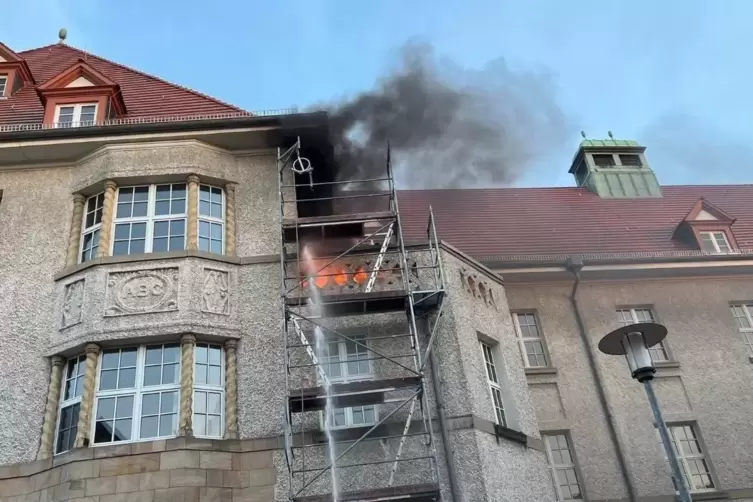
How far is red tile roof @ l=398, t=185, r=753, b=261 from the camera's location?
64.4 ft

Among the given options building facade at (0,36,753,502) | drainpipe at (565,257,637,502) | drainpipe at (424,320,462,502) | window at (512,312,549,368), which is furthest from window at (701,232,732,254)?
drainpipe at (424,320,462,502)

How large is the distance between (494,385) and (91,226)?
8.11 meters

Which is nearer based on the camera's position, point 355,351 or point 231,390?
point 231,390

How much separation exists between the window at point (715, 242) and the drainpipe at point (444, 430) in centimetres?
1117

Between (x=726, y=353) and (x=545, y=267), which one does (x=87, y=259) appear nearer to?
(x=545, y=267)

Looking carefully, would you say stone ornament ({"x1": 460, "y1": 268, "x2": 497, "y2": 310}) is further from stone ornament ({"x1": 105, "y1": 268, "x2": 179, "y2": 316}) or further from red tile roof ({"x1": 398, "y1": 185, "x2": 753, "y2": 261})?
stone ornament ({"x1": 105, "y1": 268, "x2": 179, "y2": 316})

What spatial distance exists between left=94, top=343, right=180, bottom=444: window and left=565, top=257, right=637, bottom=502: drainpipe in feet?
31.4

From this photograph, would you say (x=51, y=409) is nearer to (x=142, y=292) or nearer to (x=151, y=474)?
(x=151, y=474)

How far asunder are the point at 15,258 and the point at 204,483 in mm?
5776

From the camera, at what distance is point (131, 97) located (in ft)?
55.9

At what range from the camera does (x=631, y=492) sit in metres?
14.8

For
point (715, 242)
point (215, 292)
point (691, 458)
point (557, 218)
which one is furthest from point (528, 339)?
point (215, 292)

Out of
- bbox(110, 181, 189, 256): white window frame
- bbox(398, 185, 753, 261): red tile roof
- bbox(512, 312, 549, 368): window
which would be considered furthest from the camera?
bbox(398, 185, 753, 261): red tile roof

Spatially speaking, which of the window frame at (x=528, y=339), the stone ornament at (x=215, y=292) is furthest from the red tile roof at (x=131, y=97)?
the window frame at (x=528, y=339)
